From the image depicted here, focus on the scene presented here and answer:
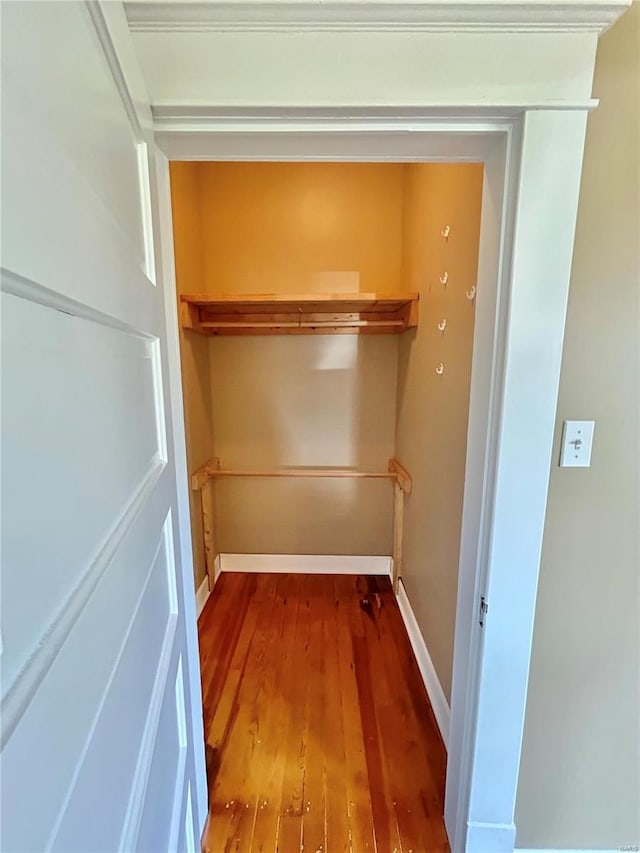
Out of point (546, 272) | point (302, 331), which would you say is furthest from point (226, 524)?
point (546, 272)

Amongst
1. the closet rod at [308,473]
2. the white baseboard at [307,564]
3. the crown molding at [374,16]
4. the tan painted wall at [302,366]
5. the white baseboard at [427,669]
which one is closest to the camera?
the crown molding at [374,16]

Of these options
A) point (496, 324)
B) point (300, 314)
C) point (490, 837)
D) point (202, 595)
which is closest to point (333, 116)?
point (496, 324)

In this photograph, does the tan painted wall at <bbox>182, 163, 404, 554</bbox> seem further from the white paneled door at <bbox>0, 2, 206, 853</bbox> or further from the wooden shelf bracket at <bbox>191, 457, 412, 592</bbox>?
the white paneled door at <bbox>0, 2, 206, 853</bbox>

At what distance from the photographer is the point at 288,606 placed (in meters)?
2.64

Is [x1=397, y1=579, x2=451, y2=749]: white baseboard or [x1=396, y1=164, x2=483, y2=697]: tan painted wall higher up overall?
[x1=396, y1=164, x2=483, y2=697]: tan painted wall

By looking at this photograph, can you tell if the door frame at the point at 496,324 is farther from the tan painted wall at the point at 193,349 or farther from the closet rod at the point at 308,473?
the closet rod at the point at 308,473

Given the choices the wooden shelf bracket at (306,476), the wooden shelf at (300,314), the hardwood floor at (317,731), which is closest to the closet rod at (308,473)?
the wooden shelf bracket at (306,476)

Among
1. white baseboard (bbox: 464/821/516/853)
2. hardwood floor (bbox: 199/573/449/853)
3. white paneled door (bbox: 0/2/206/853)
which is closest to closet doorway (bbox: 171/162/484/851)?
hardwood floor (bbox: 199/573/449/853)

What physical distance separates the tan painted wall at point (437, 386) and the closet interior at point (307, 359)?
1.0 inches

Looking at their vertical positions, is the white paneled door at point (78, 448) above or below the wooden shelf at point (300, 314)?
below

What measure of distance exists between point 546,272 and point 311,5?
677mm

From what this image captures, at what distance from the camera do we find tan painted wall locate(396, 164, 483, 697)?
1508mm

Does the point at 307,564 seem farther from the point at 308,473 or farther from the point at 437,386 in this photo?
the point at 437,386

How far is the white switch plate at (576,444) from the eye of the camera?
1046mm
